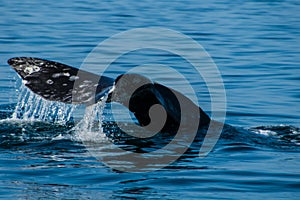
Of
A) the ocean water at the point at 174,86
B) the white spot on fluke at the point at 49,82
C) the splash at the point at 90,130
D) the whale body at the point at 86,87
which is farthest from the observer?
the splash at the point at 90,130

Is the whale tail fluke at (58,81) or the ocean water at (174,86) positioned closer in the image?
the ocean water at (174,86)

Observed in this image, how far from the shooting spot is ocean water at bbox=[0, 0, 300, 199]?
6.87 m

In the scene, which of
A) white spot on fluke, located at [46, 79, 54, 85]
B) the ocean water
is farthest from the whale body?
the ocean water

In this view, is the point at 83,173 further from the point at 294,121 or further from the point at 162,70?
the point at 162,70

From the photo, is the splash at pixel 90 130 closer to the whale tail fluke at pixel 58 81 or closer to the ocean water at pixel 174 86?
the ocean water at pixel 174 86

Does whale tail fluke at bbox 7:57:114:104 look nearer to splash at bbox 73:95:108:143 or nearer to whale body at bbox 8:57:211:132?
whale body at bbox 8:57:211:132

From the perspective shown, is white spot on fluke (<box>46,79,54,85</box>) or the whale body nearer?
the whale body

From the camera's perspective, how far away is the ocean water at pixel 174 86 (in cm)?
687

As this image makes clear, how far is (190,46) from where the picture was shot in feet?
57.8

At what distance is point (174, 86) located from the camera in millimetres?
12953

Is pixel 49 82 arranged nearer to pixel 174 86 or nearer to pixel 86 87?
pixel 86 87

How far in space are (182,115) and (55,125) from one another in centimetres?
157

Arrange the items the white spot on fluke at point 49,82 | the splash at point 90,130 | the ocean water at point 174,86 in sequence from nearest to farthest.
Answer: the ocean water at point 174,86 → the white spot on fluke at point 49,82 → the splash at point 90,130

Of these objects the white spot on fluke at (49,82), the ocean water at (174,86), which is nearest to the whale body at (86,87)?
the white spot on fluke at (49,82)
